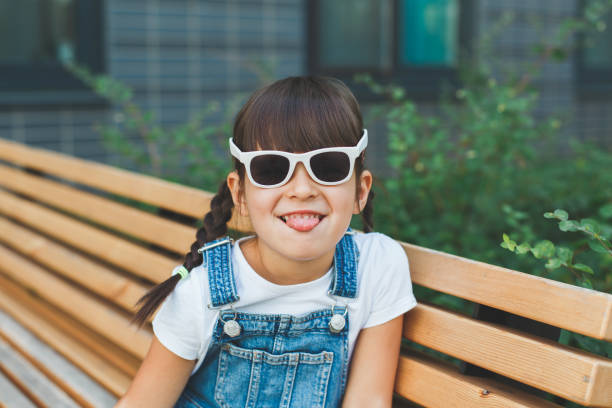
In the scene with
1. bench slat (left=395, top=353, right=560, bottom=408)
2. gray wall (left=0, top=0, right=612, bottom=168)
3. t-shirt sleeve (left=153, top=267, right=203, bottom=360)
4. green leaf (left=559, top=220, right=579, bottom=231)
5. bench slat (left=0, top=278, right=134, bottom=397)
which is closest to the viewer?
bench slat (left=395, top=353, right=560, bottom=408)

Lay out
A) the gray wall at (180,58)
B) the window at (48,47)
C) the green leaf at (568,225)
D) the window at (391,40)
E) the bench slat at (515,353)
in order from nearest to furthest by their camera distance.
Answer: the bench slat at (515,353) → the green leaf at (568,225) → the window at (48,47) → the gray wall at (180,58) → the window at (391,40)

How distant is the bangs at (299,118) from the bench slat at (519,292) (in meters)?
0.34

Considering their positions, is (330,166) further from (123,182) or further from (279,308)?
(123,182)

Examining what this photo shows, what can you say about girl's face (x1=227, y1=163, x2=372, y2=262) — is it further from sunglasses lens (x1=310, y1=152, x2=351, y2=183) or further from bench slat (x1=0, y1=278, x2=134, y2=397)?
bench slat (x1=0, y1=278, x2=134, y2=397)

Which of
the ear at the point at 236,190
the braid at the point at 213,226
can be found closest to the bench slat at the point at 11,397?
the braid at the point at 213,226

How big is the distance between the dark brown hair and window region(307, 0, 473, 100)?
534cm

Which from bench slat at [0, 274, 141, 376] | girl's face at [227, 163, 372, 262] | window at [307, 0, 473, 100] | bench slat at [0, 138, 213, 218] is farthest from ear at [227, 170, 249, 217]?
window at [307, 0, 473, 100]

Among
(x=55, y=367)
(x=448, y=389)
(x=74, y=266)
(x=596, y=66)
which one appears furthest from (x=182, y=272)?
(x=596, y=66)

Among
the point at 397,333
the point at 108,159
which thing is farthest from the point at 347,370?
the point at 108,159

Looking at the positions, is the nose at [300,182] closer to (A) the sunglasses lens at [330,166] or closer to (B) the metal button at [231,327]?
(A) the sunglasses lens at [330,166]

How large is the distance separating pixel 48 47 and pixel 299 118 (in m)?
4.59

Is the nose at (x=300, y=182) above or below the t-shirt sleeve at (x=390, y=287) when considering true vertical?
above

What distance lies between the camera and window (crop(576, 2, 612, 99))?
9234mm

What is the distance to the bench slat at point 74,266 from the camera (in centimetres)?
245
